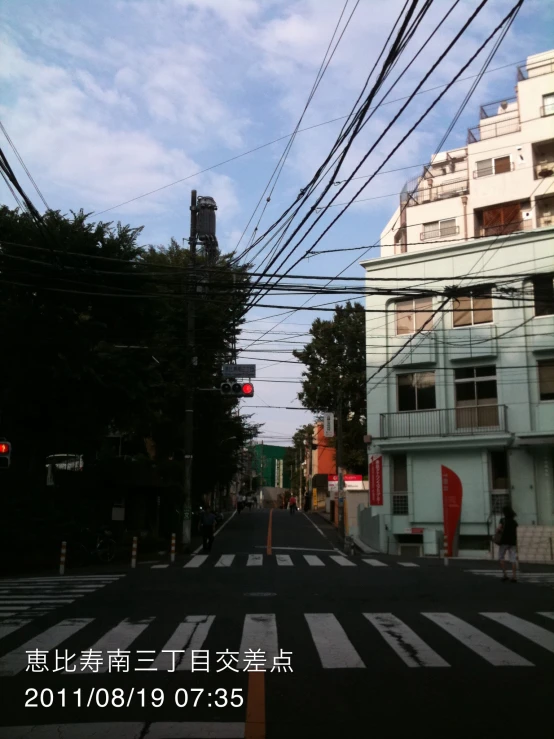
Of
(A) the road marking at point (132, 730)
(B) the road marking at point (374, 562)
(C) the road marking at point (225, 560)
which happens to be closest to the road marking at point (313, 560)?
(B) the road marking at point (374, 562)

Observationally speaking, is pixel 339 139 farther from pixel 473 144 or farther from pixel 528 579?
pixel 473 144

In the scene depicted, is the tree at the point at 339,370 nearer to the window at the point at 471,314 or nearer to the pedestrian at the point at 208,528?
the window at the point at 471,314

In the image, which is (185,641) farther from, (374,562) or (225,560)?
(374,562)

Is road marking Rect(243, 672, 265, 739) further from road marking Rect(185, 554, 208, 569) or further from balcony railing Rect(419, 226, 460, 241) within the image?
balcony railing Rect(419, 226, 460, 241)

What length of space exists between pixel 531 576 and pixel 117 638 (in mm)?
12746

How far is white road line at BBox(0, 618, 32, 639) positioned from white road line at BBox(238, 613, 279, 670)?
3426 mm

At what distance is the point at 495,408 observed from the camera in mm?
27234

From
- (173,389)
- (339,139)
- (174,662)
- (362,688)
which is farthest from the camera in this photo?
(173,389)

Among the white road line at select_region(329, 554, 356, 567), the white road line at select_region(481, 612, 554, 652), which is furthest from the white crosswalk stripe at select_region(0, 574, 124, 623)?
the white road line at select_region(481, 612, 554, 652)

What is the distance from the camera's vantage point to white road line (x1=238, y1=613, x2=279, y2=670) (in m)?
8.12

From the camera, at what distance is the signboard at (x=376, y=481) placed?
95.3ft

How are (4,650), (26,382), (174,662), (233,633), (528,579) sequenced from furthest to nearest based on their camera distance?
1. (26,382)
2. (528,579)
3. (233,633)
4. (4,650)
5. (174,662)

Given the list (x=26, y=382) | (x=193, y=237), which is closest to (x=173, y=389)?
(x=193, y=237)

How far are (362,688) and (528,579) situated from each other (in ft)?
39.2
